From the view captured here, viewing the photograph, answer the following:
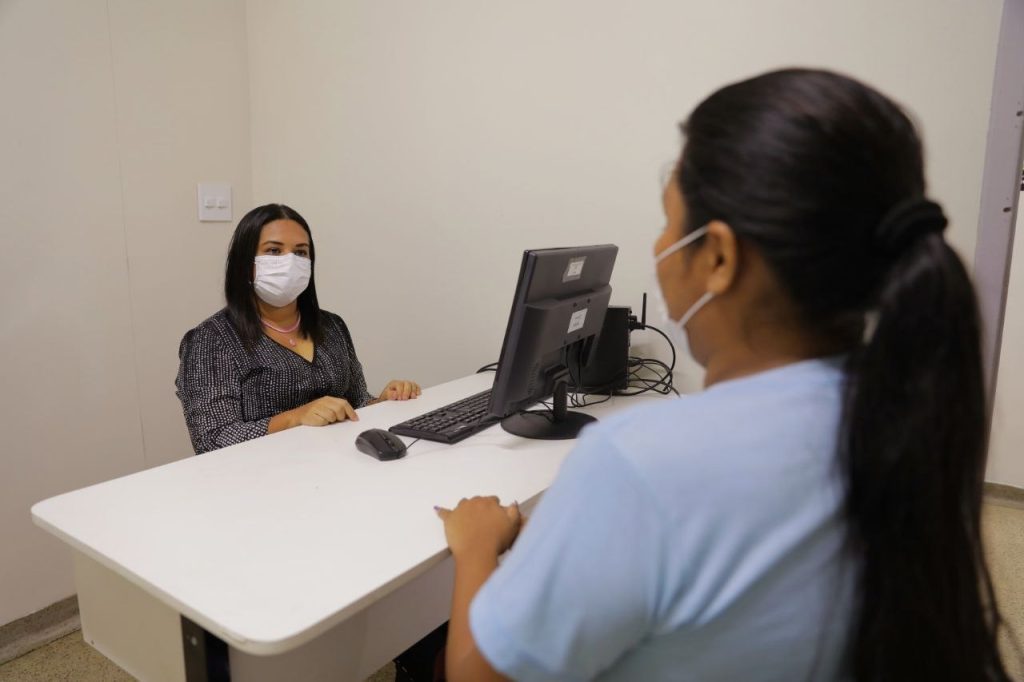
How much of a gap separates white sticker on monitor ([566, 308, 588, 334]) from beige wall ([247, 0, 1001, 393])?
1.84 feet

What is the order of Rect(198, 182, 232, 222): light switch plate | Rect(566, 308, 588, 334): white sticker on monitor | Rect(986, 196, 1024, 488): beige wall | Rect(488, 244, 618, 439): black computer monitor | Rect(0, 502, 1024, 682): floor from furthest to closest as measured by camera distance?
Rect(986, 196, 1024, 488): beige wall, Rect(198, 182, 232, 222): light switch plate, Rect(0, 502, 1024, 682): floor, Rect(566, 308, 588, 334): white sticker on monitor, Rect(488, 244, 618, 439): black computer monitor

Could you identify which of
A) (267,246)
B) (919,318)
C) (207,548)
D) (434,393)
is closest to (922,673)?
(919,318)

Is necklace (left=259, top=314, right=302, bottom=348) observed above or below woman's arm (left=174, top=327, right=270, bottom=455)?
above

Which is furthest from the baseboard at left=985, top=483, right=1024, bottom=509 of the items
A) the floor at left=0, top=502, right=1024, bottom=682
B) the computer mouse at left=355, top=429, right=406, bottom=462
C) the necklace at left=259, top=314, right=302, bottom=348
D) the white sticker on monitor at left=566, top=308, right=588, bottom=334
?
the necklace at left=259, top=314, right=302, bottom=348

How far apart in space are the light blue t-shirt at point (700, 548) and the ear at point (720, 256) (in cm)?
9

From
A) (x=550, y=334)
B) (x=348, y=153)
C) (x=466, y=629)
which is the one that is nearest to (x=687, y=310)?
(x=466, y=629)

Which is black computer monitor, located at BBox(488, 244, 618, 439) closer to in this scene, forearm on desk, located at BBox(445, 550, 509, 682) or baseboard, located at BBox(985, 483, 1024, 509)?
forearm on desk, located at BBox(445, 550, 509, 682)

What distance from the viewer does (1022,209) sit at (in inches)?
112

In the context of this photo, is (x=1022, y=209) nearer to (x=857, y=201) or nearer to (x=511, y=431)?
(x=511, y=431)

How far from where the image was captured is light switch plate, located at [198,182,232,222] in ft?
7.86

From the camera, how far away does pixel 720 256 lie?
1.93ft

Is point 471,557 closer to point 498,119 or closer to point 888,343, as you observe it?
point 888,343

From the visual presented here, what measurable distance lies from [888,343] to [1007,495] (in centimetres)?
307

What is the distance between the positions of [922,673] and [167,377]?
2371 millimetres
